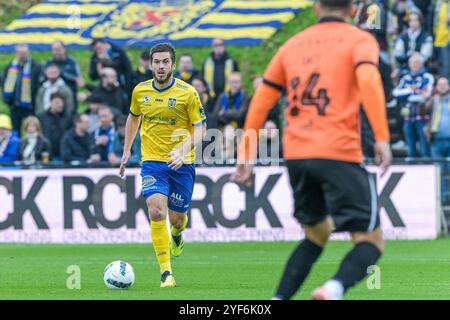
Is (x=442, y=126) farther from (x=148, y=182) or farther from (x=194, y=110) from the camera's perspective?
(x=148, y=182)

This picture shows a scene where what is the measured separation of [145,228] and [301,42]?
→ 11877 mm

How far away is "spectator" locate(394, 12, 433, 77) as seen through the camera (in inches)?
859

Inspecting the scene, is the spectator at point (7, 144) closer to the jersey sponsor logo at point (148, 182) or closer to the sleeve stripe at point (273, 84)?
the jersey sponsor logo at point (148, 182)

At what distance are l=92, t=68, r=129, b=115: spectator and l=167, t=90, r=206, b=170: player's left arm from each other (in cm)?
938

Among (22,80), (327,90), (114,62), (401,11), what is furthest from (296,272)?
(401,11)

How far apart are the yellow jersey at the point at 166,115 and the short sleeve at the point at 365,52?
4725 mm

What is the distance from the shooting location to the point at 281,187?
20.1 meters

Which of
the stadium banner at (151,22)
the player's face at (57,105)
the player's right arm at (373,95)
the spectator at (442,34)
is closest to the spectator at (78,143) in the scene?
the player's face at (57,105)

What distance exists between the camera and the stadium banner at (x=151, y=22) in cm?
2947

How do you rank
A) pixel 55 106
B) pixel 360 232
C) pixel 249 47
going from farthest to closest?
1. pixel 249 47
2. pixel 55 106
3. pixel 360 232

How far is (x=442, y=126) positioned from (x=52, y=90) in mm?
7464

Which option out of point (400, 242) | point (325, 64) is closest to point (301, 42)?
point (325, 64)

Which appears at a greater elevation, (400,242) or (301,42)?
(301,42)
